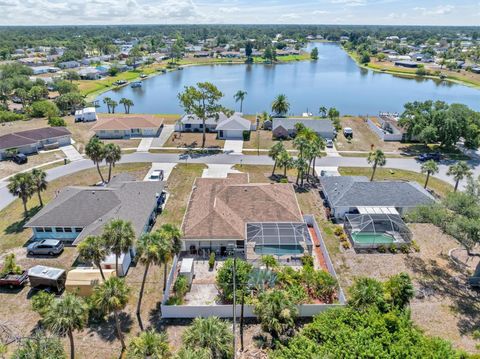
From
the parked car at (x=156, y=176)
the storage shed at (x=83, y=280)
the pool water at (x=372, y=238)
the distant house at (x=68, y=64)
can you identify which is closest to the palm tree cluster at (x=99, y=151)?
the parked car at (x=156, y=176)

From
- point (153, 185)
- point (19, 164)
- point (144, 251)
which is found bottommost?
point (19, 164)

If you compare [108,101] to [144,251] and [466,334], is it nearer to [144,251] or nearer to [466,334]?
[144,251]

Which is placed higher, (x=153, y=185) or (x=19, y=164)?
(x=153, y=185)

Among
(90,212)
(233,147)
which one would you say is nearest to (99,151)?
(90,212)

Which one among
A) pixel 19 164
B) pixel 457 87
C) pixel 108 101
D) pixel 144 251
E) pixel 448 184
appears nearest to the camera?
pixel 144 251

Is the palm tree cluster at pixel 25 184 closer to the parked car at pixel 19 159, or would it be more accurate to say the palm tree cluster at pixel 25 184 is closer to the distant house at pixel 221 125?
the parked car at pixel 19 159

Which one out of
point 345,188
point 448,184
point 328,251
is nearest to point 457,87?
point 448,184

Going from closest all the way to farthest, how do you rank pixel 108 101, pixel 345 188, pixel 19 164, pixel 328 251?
pixel 328 251
pixel 345 188
pixel 19 164
pixel 108 101

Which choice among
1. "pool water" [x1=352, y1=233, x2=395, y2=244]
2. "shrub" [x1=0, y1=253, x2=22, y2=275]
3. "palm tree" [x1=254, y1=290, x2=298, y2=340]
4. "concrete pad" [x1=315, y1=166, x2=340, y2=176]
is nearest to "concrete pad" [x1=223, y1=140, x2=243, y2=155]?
"concrete pad" [x1=315, y1=166, x2=340, y2=176]
